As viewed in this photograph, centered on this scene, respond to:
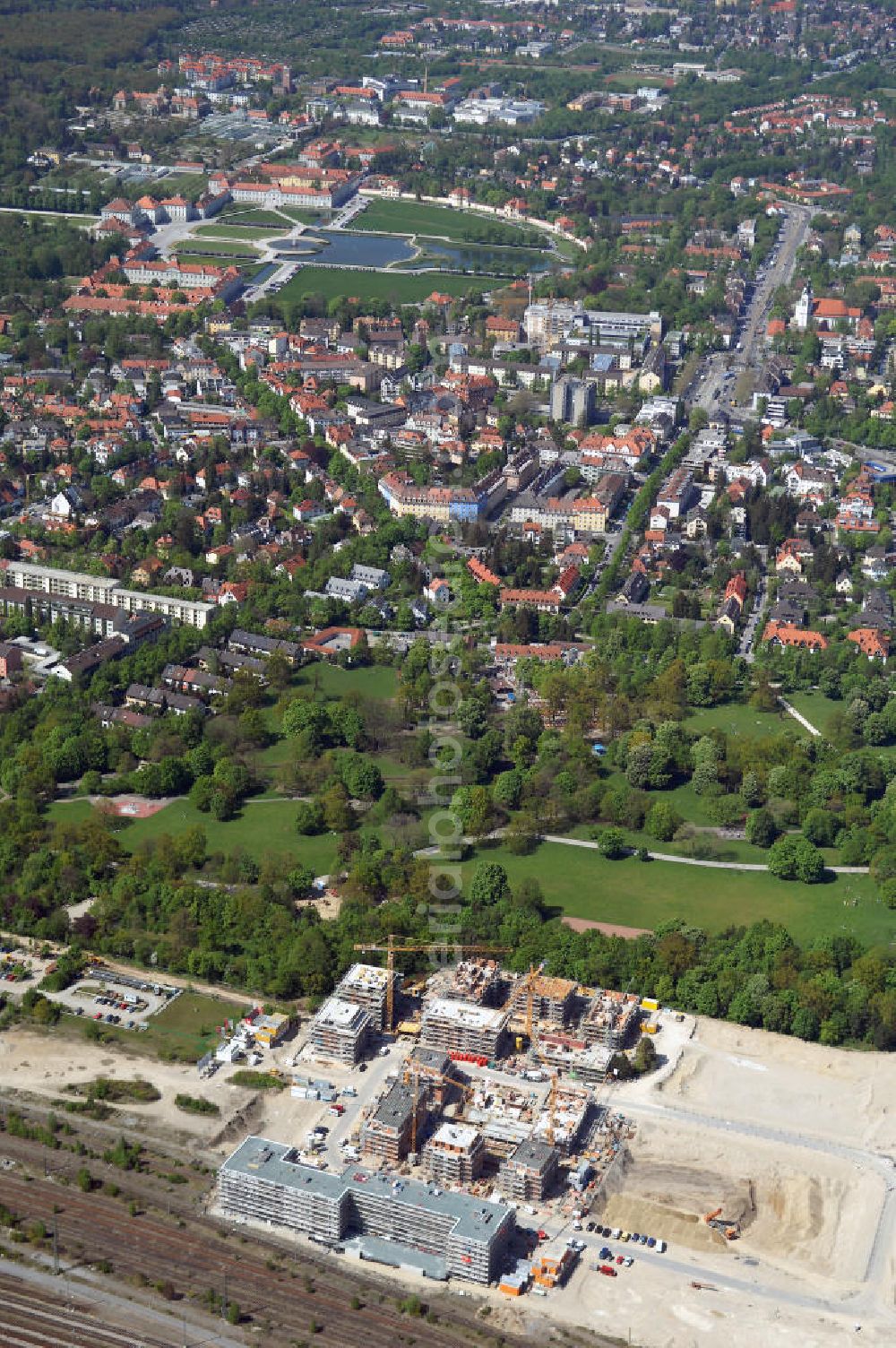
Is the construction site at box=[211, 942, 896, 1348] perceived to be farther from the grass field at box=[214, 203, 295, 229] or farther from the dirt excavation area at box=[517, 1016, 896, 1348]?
the grass field at box=[214, 203, 295, 229]

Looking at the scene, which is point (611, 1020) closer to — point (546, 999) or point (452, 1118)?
point (546, 999)

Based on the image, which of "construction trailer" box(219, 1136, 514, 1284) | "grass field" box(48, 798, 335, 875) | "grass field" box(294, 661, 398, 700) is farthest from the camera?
"grass field" box(294, 661, 398, 700)

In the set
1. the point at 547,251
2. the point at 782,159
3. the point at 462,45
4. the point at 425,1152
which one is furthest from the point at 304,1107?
the point at 462,45

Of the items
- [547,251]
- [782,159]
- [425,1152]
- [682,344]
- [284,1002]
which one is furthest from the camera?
[782,159]

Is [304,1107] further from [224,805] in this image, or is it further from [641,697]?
[641,697]

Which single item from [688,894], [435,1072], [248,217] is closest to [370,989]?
[435,1072]

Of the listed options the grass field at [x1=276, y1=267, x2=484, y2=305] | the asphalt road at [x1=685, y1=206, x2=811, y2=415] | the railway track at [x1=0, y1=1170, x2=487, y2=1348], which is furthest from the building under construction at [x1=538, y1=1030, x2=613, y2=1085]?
the grass field at [x1=276, y1=267, x2=484, y2=305]

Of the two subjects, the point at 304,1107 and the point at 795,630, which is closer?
the point at 304,1107
